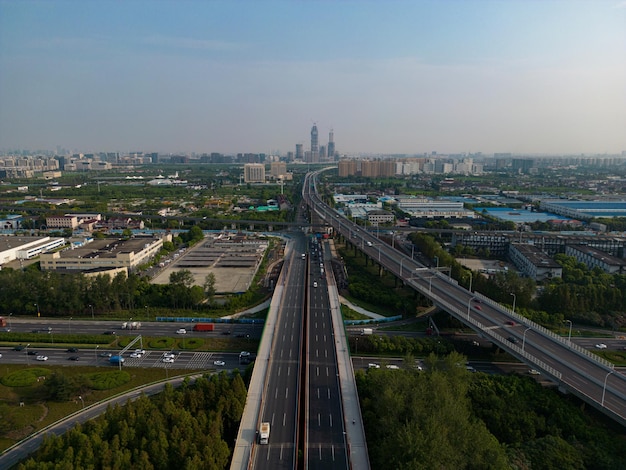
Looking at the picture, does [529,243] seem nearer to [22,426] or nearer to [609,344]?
[609,344]

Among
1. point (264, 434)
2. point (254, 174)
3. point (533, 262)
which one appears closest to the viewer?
point (264, 434)

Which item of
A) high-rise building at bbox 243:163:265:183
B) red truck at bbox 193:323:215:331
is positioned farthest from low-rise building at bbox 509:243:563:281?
high-rise building at bbox 243:163:265:183

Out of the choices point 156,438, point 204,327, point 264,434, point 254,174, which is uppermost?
point 254,174

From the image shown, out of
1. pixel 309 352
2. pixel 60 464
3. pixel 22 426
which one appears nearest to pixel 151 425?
pixel 60 464

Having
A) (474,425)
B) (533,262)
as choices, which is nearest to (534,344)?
(474,425)

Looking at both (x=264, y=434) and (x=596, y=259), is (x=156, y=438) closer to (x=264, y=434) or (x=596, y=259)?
(x=264, y=434)
